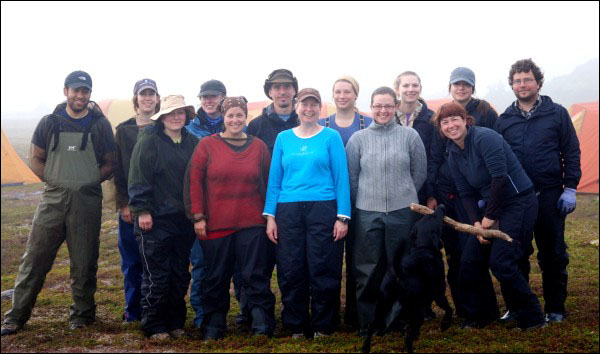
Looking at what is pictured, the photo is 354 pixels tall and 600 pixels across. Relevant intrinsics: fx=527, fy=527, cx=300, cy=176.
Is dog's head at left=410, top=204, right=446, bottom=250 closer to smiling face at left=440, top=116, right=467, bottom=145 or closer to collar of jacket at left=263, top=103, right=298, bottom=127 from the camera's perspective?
smiling face at left=440, top=116, right=467, bottom=145

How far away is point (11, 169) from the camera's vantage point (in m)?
25.4

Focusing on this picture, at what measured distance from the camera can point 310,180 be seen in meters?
6.11

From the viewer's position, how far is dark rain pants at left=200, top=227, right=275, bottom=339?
20.7 ft

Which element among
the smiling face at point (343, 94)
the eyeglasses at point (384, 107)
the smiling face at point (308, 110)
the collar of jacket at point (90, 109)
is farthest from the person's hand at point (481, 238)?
the collar of jacket at point (90, 109)

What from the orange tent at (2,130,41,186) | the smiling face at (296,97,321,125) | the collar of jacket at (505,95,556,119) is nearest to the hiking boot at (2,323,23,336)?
the smiling face at (296,97,321,125)

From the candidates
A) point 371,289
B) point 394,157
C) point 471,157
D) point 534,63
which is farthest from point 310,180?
point 534,63

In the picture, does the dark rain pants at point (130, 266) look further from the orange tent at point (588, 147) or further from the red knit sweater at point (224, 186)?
the orange tent at point (588, 147)

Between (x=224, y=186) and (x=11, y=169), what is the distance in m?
23.1

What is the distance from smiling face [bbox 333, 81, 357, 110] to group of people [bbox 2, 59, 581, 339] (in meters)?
0.02

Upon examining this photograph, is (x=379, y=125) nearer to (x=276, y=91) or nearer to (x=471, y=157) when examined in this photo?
(x=471, y=157)

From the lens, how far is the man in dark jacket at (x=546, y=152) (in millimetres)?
6421

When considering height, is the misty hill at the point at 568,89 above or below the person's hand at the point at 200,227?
above

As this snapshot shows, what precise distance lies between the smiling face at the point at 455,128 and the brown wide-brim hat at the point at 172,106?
3167 mm

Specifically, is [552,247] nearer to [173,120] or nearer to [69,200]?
[173,120]
